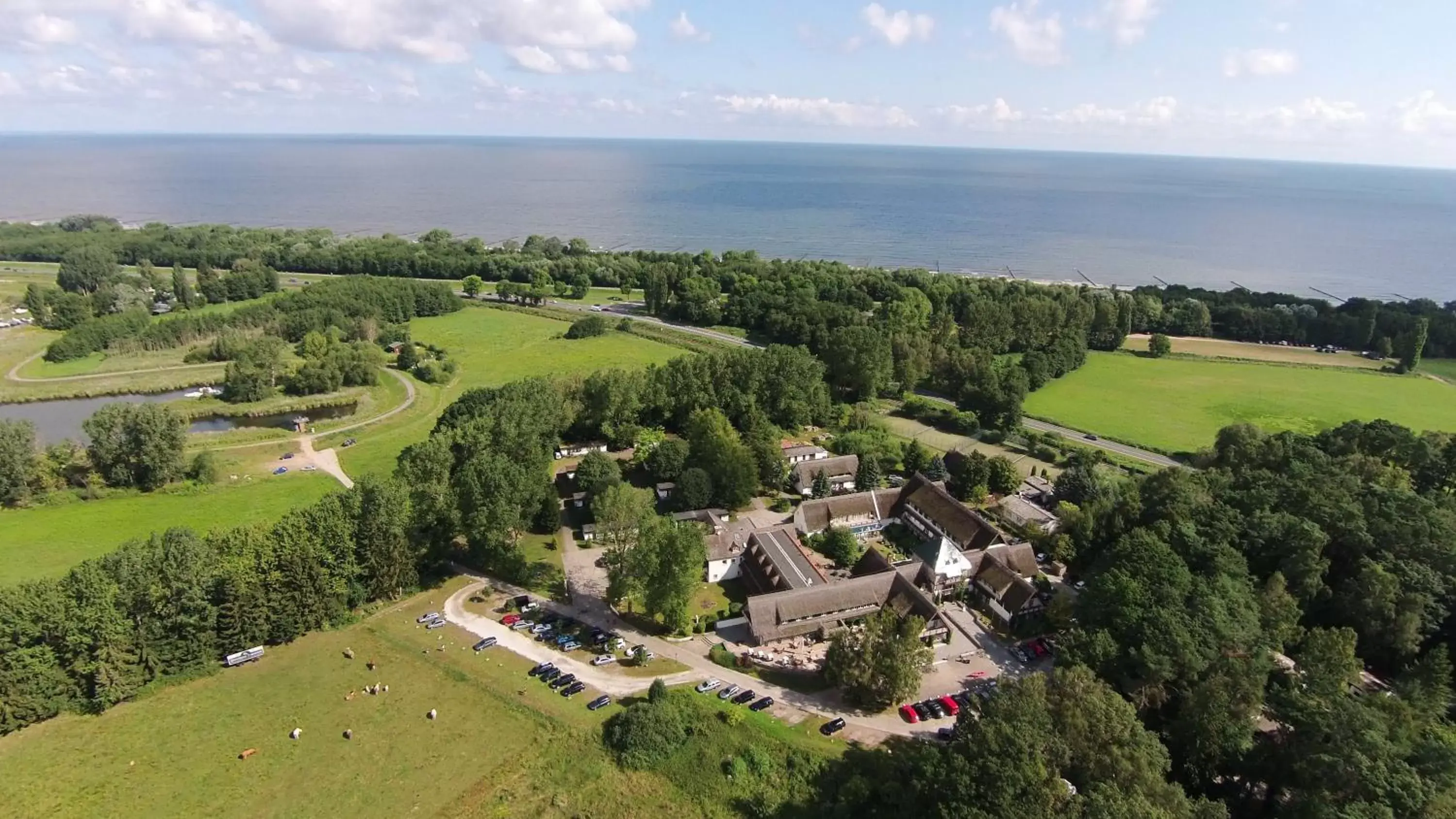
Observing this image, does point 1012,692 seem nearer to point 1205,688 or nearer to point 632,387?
point 1205,688

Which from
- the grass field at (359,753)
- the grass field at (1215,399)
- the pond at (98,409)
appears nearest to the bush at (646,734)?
the grass field at (359,753)

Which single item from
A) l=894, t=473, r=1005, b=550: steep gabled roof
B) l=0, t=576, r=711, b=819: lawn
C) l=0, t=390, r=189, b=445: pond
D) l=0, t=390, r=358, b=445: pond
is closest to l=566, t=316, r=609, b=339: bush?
l=0, t=390, r=358, b=445: pond

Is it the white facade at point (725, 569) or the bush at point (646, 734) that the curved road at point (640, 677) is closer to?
the bush at point (646, 734)

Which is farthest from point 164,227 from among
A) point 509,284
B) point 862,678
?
point 862,678

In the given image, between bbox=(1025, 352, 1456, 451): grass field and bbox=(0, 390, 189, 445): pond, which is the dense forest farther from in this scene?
bbox=(0, 390, 189, 445): pond

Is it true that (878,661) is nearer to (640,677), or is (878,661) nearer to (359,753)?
(640,677)

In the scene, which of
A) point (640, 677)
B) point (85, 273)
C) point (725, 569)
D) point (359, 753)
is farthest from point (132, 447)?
point (85, 273)
